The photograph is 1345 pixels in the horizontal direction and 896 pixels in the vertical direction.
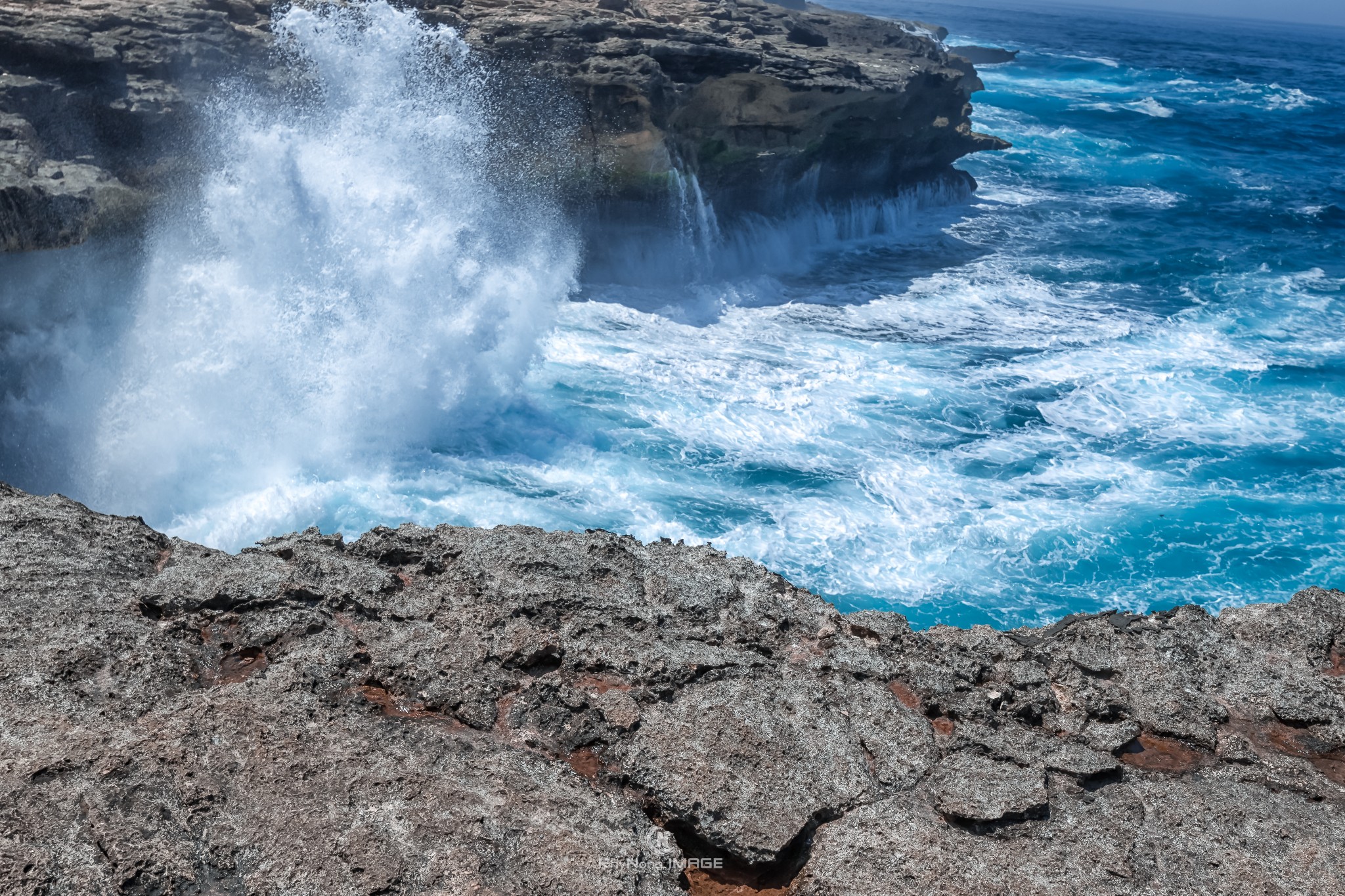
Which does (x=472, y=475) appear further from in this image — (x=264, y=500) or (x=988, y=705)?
(x=988, y=705)

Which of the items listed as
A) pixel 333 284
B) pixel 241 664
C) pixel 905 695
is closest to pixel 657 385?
pixel 333 284

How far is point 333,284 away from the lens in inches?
488

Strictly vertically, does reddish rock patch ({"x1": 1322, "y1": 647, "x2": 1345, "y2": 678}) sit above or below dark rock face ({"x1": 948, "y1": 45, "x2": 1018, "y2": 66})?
below

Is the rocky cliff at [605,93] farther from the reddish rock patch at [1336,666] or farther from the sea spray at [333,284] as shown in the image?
the reddish rock patch at [1336,666]

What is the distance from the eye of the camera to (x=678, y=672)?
3902mm

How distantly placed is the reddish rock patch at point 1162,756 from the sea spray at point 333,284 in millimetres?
8226

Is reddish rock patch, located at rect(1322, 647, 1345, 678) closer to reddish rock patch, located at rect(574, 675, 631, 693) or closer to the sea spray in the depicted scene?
reddish rock patch, located at rect(574, 675, 631, 693)

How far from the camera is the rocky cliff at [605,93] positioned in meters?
11.4

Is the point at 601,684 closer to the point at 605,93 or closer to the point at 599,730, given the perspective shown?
the point at 599,730

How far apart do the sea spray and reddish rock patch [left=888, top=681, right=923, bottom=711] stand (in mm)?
7477

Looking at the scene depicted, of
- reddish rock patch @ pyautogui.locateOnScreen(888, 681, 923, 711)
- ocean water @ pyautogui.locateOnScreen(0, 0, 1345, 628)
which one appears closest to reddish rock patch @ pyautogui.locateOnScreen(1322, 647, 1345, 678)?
reddish rock patch @ pyautogui.locateOnScreen(888, 681, 923, 711)

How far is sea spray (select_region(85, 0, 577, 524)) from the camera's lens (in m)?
10.2

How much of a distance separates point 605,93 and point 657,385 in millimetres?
5955

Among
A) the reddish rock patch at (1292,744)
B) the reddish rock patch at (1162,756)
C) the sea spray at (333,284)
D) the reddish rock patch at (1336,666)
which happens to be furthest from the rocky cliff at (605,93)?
the reddish rock patch at (1336,666)
